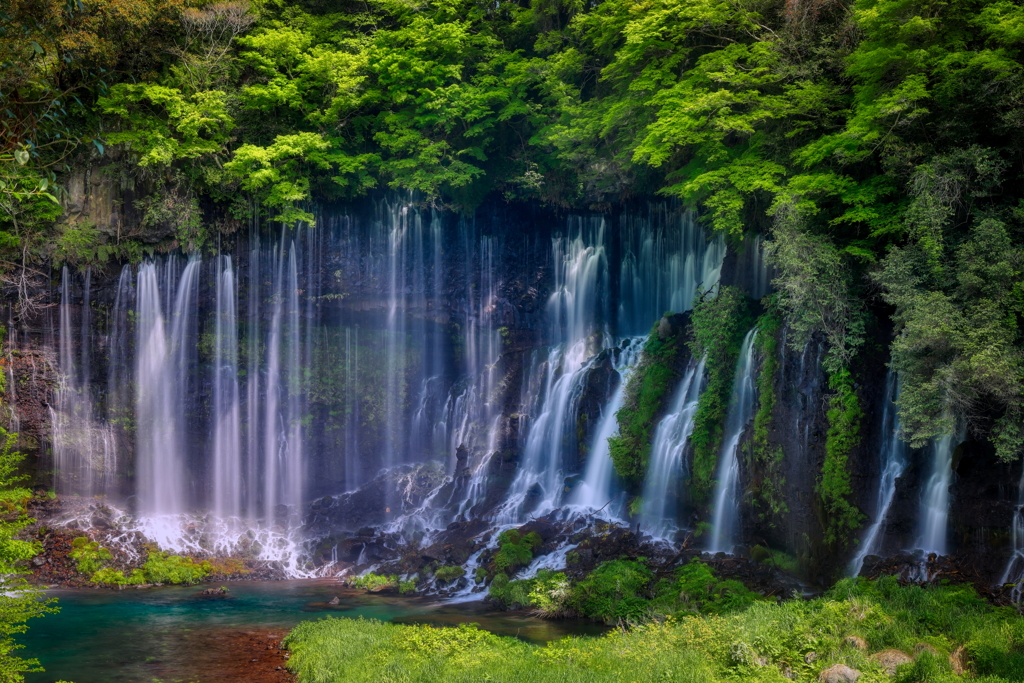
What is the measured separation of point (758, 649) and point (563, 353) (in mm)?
14995

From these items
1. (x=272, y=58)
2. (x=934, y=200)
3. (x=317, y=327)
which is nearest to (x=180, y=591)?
(x=317, y=327)

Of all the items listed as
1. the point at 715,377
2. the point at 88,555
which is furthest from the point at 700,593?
the point at 88,555

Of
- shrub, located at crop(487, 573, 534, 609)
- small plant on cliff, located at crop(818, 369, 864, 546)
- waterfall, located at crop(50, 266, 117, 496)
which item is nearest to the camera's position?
small plant on cliff, located at crop(818, 369, 864, 546)

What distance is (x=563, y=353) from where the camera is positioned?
2486 centimetres

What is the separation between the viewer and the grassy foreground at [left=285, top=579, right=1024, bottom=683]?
9469 millimetres

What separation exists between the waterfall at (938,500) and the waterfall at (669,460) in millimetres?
5859

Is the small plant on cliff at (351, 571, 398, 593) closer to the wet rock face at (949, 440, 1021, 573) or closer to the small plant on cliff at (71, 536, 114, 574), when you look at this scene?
the small plant on cliff at (71, 536, 114, 574)

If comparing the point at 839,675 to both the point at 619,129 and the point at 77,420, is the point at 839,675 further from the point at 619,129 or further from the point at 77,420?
the point at 77,420

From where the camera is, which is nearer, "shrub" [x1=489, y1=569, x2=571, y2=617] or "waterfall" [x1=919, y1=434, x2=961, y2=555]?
"waterfall" [x1=919, y1=434, x2=961, y2=555]

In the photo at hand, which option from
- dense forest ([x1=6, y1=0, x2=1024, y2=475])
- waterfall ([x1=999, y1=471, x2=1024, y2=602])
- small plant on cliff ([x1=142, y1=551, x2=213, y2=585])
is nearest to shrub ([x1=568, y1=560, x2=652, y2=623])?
dense forest ([x1=6, y1=0, x2=1024, y2=475])

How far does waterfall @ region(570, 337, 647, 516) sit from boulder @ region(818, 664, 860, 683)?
1037cm

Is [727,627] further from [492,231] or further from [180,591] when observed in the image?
[492,231]

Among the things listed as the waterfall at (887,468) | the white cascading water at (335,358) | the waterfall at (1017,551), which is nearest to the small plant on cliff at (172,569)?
the white cascading water at (335,358)

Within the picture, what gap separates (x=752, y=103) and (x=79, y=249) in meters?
20.3
